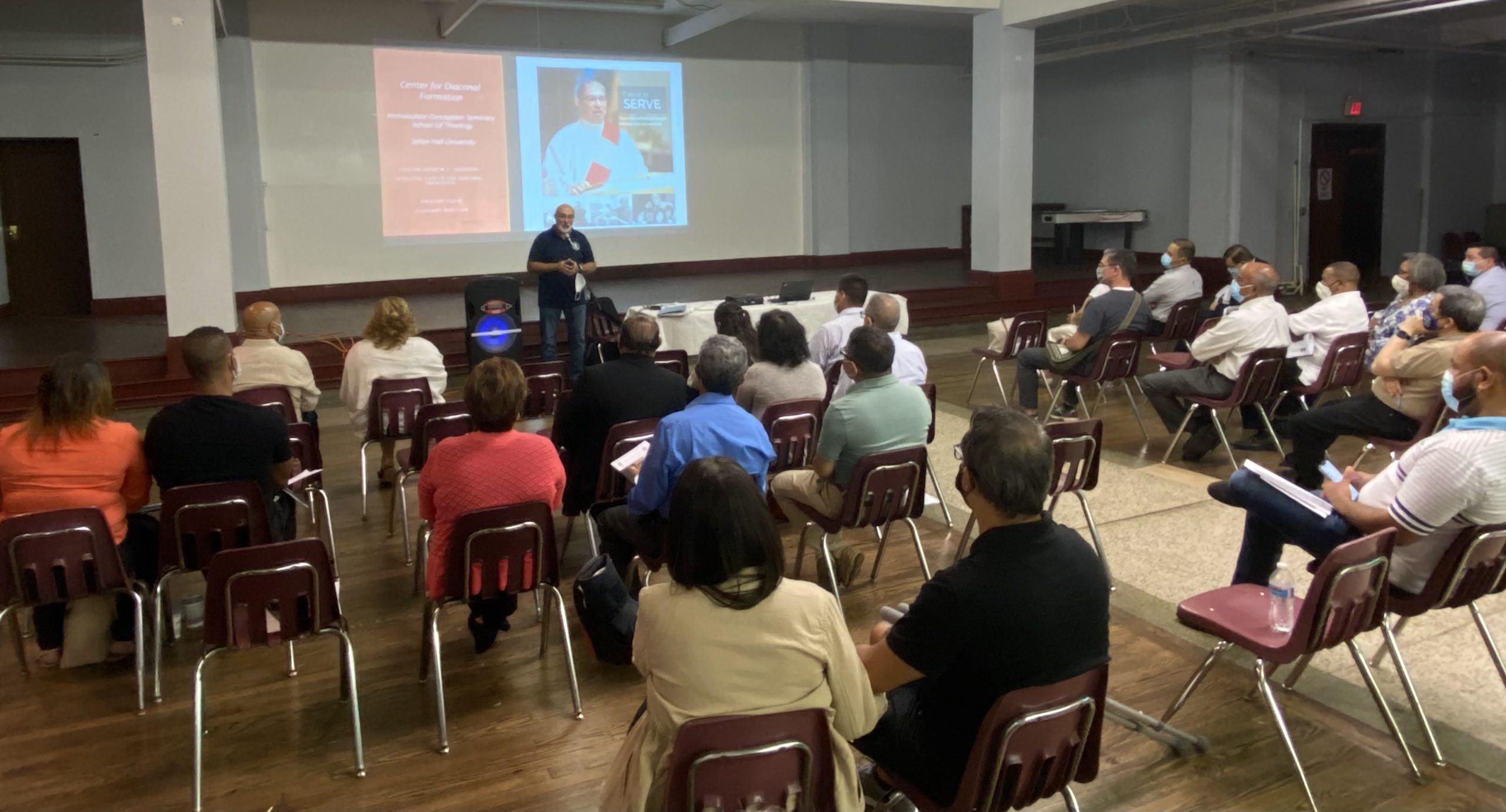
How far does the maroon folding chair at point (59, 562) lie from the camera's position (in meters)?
3.10

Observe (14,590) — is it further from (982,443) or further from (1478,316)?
(1478,316)

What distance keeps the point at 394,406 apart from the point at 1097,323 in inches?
158

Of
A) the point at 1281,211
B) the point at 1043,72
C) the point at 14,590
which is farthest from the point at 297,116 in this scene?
the point at 1281,211

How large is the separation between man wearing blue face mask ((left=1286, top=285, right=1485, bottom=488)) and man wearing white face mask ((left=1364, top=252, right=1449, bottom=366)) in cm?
24

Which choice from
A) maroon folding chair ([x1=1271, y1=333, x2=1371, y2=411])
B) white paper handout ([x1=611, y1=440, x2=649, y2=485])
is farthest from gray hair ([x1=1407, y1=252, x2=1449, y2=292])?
white paper handout ([x1=611, y1=440, x2=649, y2=485])

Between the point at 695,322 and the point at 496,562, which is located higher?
the point at 695,322

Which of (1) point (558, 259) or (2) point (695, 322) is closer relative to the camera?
(2) point (695, 322)

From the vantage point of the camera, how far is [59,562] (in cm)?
316

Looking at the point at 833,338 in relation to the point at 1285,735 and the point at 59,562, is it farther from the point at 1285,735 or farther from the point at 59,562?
the point at 59,562

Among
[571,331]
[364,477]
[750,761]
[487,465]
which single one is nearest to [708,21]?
[571,331]

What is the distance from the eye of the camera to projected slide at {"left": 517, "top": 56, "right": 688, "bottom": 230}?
11359 mm

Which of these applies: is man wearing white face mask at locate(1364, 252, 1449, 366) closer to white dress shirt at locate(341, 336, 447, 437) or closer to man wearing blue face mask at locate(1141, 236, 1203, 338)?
man wearing blue face mask at locate(1141, 236, 1203, 338)

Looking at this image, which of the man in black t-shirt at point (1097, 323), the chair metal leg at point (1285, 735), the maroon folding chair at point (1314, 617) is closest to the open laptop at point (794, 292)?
the man in black t-shirt at point (1097, 323)

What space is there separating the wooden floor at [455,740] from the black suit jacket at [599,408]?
1.87 feet
